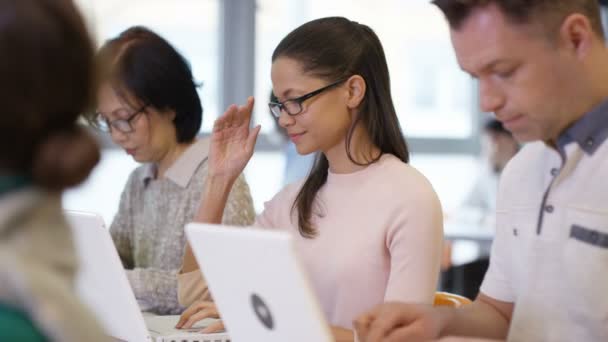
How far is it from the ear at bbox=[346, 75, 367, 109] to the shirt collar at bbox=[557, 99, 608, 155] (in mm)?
599

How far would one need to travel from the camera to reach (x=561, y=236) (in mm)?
1382

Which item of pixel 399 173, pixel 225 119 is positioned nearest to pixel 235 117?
pixel 225 119

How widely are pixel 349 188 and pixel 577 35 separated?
0.69 m

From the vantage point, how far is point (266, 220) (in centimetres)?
202

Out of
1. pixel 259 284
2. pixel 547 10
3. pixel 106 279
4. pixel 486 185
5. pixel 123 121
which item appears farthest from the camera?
pixel 486 185

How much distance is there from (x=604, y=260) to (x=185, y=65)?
52.6 inches

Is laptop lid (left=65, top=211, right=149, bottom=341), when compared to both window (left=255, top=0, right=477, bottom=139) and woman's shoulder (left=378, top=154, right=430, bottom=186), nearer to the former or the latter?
woman's shoulder (left=378, top=154, right=430, bottom=186)

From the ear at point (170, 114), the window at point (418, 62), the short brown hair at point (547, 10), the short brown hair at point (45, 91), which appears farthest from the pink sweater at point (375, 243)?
the window at point (418, 62)

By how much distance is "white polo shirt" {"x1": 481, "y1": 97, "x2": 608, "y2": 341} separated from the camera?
1.34 m

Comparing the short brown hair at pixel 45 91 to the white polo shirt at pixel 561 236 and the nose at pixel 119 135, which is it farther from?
the nose at pixel 119 135

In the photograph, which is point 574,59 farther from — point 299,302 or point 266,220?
point 266,220

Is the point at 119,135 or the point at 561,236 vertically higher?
the point at 561,236

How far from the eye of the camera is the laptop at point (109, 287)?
162cm

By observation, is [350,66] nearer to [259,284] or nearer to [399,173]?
[399,173]
